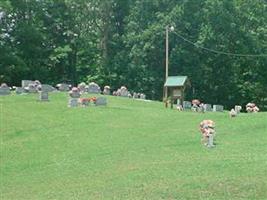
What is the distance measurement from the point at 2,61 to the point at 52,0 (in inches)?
435

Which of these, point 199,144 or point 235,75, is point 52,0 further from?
point 199,144

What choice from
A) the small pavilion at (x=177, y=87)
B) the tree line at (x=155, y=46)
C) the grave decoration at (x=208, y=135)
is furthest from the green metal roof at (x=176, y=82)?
the tree line at (x=155, y=46)

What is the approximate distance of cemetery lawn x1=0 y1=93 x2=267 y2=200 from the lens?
14.7 meters

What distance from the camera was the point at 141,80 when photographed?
60.9 meters

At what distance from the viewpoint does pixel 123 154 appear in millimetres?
20984

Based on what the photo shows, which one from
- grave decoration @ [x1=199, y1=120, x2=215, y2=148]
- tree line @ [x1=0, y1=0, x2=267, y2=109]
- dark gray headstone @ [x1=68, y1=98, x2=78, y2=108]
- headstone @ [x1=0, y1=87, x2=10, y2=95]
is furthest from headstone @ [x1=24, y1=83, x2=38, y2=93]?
grave decoration @ [x1=199, y1=120, x2=215, y2=148]

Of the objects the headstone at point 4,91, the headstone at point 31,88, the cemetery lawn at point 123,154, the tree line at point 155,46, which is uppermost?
the tree line at point 155,46

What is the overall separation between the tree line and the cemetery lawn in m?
26.5

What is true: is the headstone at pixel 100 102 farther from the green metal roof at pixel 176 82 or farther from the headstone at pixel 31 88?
the headstone at pixel 31 88

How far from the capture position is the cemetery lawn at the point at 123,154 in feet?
48.3

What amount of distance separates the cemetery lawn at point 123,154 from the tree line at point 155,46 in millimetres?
26511

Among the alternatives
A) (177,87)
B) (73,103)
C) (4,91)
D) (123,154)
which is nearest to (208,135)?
(123,154)

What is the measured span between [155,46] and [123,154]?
4039 centimetres

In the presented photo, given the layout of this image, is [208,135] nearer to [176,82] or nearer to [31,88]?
[176,82]
